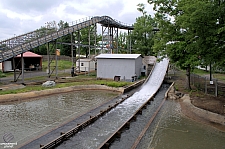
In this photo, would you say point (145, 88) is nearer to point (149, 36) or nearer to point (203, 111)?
point (203, 111)

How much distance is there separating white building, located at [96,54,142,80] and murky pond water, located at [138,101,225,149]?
1199 cm

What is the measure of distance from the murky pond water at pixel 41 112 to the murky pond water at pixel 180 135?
4.72m

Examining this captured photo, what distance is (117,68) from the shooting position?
23.3 metres

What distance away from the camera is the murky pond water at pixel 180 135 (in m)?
7.58

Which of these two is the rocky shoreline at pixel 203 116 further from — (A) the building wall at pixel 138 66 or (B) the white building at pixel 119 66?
(A) the building wall at pixel 138 66

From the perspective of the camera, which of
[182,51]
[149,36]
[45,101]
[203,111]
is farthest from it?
[149,36]

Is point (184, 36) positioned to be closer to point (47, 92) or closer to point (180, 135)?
A: point (180, 135)

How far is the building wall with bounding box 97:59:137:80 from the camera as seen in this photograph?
22.7 metres

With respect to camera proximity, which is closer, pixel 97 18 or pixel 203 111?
pixel 203 111

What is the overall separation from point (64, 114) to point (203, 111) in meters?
8.32

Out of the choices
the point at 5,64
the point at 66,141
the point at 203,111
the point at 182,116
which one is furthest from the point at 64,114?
the point at 5,64

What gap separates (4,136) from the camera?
8016 mm

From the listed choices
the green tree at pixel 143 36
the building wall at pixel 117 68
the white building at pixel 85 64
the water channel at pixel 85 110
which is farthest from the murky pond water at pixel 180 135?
the green tree at pixel 143 36

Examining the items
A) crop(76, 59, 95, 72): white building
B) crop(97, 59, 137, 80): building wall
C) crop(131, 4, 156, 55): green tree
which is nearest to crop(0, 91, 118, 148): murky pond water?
crop(97, 59, 137, 80): building wall
